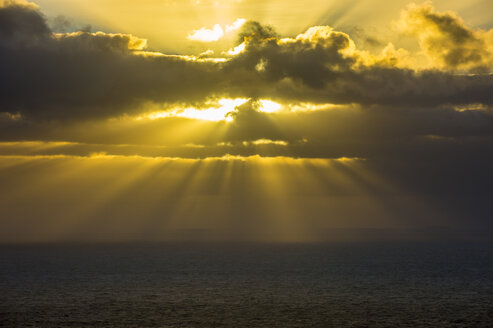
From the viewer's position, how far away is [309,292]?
143875 millimetres

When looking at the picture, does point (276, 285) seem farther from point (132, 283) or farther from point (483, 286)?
point (483, 286)

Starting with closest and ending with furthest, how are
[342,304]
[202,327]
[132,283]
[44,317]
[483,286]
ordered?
[202,327]
[44,317]
[342,304]
[483,286]
[132,283]

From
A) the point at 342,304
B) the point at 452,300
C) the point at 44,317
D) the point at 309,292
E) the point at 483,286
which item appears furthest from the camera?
the point at 483,286

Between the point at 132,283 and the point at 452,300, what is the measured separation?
295ft

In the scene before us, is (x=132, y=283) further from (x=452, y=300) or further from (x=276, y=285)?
(x=452, y=300)

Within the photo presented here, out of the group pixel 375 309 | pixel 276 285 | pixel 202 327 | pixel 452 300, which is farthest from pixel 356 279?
pixel 202 327

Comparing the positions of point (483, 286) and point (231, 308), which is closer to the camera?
point (231, 308)

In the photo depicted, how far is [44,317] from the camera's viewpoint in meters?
101

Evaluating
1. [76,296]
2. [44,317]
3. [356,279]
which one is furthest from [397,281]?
[44,317]

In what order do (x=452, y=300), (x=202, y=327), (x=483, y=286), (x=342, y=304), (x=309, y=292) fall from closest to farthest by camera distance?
(x=202, y=327)
(x=342, y=304)
(x=452, y=300)
(x=309, y=292)
(x=483, y=286)

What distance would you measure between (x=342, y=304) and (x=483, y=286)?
58.7m

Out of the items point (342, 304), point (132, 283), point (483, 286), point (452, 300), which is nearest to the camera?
point (342, 304)

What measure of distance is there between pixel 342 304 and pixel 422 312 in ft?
56.6

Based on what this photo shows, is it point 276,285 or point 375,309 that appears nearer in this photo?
point 375,309
